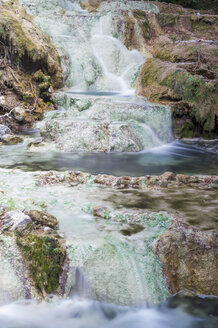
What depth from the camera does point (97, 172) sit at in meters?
5.94

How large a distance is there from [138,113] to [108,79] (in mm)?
4047

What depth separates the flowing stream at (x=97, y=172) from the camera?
2822 millimetres

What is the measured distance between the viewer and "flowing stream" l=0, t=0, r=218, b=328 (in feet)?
9.26

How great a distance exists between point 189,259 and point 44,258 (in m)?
1.35

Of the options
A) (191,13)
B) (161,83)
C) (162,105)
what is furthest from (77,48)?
(191,13)

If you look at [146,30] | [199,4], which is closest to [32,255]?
[146,30]

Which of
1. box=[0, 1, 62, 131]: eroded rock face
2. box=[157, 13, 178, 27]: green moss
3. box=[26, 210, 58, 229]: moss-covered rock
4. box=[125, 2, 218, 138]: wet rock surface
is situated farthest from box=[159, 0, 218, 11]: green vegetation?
box=[26, 210, 58, 229]: moss-covered rock

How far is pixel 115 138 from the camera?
25.0 ft

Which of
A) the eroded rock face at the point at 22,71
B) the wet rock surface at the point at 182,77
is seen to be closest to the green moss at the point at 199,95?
the wet rock surface at the point at 182,77

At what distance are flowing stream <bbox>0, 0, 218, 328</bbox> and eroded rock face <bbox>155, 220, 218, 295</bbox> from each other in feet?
0.33

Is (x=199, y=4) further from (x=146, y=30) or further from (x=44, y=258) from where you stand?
(x=44, y=258)

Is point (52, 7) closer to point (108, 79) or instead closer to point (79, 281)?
point (108, 79)

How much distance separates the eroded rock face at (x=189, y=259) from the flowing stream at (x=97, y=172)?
0.10 m

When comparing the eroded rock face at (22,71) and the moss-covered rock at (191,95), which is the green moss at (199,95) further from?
the eroded rock face at (22,71)
